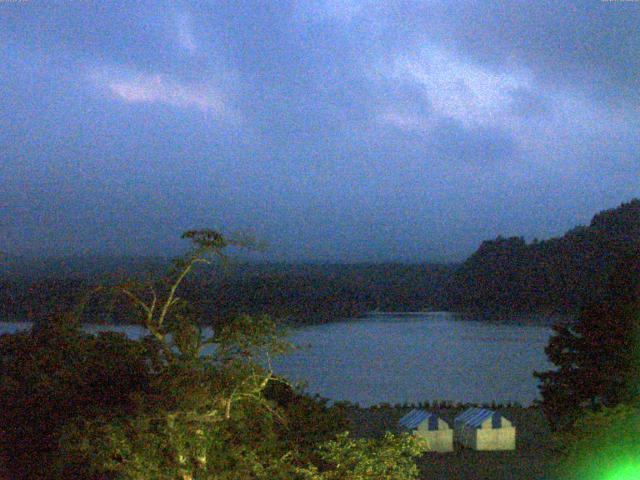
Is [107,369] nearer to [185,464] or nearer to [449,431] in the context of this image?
[185,464]

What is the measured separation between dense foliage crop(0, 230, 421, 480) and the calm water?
1163 centimetres

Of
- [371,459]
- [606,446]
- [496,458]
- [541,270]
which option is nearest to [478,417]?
[496,458]

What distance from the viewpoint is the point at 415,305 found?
87938 mm

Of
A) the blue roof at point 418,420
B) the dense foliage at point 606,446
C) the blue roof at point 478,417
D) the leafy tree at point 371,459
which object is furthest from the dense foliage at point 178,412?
the blue roof at point 478,417

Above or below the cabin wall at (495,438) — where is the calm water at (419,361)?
below

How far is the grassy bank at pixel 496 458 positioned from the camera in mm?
14609

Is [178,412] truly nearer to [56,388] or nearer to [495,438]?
[56,388]

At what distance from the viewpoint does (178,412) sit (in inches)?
251

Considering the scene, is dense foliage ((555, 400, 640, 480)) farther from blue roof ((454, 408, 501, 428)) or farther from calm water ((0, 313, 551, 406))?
calm water ((0, 313, 551, 406))

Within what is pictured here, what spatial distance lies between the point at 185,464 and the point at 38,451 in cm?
354

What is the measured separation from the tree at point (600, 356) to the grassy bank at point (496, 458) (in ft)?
3.32

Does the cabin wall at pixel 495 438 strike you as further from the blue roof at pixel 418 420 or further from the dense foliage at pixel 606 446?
the dense foliage at pixel 606 446

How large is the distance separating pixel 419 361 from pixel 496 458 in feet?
114

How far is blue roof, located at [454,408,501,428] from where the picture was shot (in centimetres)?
1715
